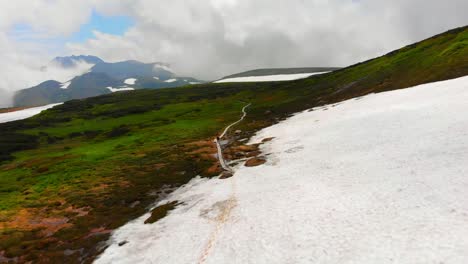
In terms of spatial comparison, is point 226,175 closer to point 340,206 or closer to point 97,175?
point 340,206

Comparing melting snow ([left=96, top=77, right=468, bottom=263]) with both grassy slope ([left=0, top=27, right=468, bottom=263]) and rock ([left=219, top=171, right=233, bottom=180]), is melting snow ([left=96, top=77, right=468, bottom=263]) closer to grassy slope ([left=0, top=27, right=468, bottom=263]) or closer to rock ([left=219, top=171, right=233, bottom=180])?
rock ([left=219, top=171, right=233, bottom=180])

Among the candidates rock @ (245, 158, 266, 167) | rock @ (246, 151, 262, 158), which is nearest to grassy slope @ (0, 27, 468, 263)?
rock @ (245, 158, 266, 167)

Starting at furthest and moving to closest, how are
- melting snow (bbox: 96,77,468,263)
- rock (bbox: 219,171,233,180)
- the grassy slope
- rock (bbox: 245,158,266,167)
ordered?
rock (bbox: 245,158,266,167)
rock (bbox: 219,171,233,180)
the grassy slope
melting snow (bbox: 96,77,468,263)

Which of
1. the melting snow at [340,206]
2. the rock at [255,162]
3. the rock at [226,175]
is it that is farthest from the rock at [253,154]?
the rock at [226,175]

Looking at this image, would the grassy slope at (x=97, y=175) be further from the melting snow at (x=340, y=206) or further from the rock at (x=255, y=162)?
the rock at (x=255, y=162)

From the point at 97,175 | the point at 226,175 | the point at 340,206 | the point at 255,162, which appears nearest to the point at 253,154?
the point at 255,162

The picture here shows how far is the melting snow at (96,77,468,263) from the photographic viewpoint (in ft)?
59.9

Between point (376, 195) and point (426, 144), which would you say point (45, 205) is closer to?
point (376, 195)

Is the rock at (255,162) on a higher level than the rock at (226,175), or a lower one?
higher

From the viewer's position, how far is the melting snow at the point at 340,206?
18266 millimetres

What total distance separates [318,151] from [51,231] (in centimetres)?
3022

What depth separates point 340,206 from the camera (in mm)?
23562

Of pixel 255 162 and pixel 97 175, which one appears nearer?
pixel 255 162

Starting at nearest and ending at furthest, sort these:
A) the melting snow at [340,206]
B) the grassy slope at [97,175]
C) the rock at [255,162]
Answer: the melting snow at [340,206] → the grassy slope at [97,175] → the rock at [255,162]
